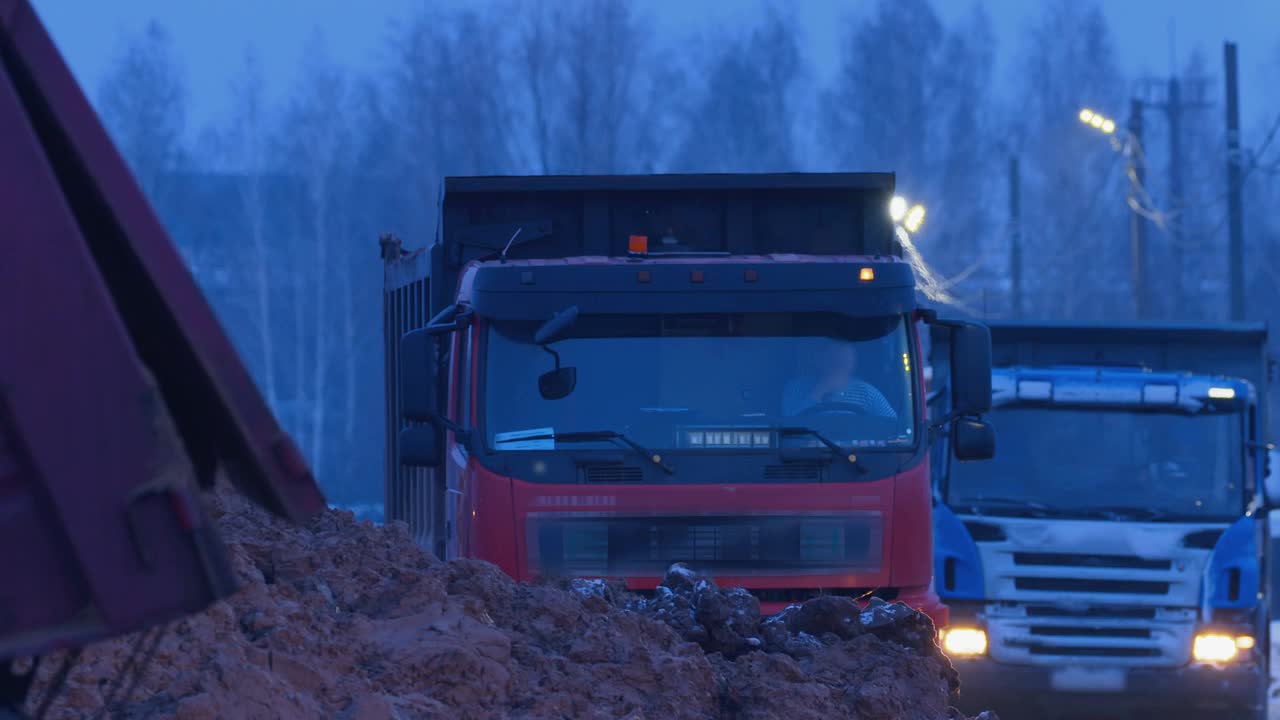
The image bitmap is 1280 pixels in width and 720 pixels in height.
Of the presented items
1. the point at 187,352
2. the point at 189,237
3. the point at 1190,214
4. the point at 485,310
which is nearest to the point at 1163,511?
the point at 485,310

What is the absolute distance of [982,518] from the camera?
11.0 meters

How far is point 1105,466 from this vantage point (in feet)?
36.9

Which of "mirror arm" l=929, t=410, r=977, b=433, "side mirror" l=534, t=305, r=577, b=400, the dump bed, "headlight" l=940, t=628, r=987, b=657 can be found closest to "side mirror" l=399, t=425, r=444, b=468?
"side mirror" l=534, t=305, r=577, b=400

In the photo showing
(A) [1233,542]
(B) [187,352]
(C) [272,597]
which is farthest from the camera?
(A) [1233,542]

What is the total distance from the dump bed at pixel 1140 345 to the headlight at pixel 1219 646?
87.0 inches

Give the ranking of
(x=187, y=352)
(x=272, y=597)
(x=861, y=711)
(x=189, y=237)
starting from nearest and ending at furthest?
1. (x=187, y=352)
2. (x=272, y=597)
3. (x=861, y=711)
4. (x=189, y=237)

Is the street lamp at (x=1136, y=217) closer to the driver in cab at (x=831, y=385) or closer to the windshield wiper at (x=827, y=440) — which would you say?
the driver in cab at (x=831, y=385)

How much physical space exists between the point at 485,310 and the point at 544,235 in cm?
136

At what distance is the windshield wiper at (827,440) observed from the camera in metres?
7.73

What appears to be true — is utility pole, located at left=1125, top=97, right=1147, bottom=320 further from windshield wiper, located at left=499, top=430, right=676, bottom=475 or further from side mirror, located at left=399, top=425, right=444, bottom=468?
side mirror, located at left=399, top=425, right=444, bottom=468

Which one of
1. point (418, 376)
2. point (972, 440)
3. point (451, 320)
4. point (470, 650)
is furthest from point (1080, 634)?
Result: point (470, 650)

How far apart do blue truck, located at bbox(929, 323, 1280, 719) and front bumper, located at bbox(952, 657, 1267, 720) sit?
0.01 meters

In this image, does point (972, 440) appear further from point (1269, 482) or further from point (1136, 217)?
point (1136, 217)

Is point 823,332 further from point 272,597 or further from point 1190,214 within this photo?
point 1190,214
